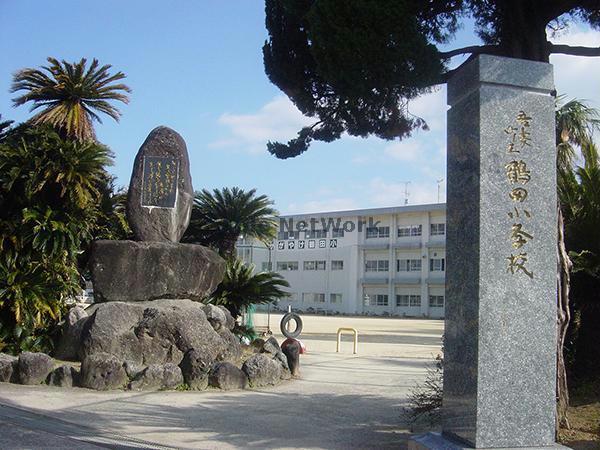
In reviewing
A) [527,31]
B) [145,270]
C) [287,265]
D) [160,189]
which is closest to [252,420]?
[145,270]

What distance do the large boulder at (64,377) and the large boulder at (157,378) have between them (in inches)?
37.4

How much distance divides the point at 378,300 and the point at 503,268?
51035 millimetres

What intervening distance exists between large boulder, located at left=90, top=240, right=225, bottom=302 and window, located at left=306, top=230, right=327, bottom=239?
1800 inches

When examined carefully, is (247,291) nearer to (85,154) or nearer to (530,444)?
(85,154)

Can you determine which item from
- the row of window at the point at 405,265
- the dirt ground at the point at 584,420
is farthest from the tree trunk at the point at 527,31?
the row of window at the point at 405,265

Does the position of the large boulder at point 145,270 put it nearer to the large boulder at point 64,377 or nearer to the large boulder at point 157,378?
the large boulder at point 64,377

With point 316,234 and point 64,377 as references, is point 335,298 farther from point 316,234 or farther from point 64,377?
point 64,377

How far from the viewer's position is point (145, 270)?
1240 cm

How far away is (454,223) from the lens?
219 inches

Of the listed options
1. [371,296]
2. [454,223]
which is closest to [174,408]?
[454,223]

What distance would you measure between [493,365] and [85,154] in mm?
10318

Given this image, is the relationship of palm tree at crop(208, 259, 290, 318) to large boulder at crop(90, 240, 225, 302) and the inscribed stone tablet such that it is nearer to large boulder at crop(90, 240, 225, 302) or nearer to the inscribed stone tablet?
large boulder at crop(90, 240, 225, 302)

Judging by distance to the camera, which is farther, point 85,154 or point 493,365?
point 85,154

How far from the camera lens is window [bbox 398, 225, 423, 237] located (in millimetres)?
53028
